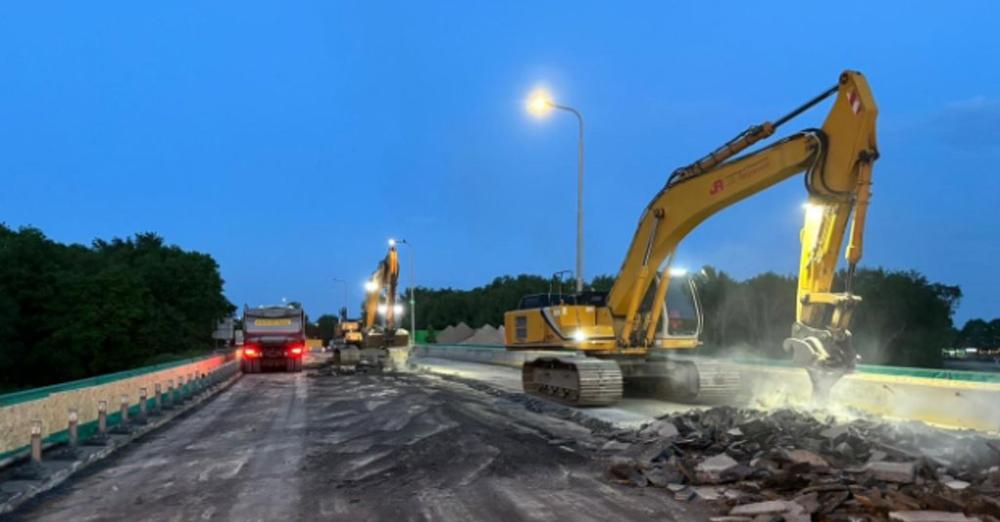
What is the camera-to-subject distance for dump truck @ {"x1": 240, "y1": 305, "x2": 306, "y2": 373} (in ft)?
122

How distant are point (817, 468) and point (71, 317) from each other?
7709cm

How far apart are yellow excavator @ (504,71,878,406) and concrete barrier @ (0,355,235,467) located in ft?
29.8

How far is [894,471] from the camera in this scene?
830 cm

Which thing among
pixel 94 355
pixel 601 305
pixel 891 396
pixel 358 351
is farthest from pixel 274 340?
pixel 94 355

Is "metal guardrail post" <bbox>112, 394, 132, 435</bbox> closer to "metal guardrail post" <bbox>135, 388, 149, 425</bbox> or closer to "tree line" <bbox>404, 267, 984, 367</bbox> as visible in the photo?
"metal guardrail post" <bbox>135, 388, 149, 425</bbox>

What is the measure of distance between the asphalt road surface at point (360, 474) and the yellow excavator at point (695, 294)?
220 centimetres

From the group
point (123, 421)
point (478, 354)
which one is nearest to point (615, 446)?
A: point (123, 421)

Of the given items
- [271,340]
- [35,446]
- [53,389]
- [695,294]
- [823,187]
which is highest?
[823,187]

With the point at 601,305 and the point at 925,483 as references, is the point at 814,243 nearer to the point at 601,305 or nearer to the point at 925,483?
the point at 925,483

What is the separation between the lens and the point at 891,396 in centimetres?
1438

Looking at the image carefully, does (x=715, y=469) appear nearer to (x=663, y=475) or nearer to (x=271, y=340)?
(x=663, y=475)

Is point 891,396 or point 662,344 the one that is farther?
point 662,344

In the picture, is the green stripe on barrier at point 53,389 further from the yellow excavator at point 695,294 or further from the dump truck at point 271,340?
the dump truck at point 271,340

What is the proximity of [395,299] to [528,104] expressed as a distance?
14487mm
